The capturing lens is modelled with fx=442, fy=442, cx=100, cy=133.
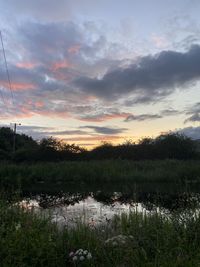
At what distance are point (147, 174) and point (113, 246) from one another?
1036 inches

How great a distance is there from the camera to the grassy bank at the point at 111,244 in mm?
6629

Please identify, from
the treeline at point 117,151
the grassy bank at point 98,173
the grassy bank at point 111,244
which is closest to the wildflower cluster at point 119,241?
the grassy bank at point 111,244

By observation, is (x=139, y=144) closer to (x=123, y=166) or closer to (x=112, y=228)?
(x=123, y=166)

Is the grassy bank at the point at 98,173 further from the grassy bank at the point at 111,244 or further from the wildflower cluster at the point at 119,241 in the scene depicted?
the wildflower cluster at the point at 119,241

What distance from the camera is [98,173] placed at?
33.7m

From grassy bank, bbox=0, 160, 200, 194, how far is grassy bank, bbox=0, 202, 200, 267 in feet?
71.9

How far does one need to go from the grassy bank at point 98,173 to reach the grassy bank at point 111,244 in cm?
2192

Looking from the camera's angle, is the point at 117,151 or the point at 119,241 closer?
the point at 119,241

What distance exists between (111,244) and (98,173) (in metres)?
26.3

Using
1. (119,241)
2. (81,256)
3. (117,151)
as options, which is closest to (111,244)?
(119,241)

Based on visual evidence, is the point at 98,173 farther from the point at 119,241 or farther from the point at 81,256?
the point at 81,256

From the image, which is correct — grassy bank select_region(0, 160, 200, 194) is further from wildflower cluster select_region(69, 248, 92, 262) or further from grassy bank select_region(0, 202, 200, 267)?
wildflower cluster select_region(69, 248, 92, 262)

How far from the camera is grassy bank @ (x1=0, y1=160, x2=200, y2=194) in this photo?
106 ft

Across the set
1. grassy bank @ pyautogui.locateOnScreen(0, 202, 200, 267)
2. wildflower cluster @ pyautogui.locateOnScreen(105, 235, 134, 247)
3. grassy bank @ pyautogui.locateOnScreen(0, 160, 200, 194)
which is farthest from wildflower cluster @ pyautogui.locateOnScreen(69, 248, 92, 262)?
grassy bank @ pyautogui.locateOnScreen(0, 160, 200, 194)
